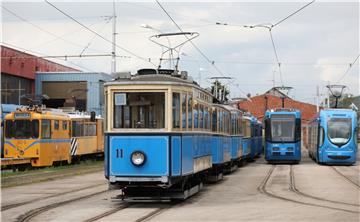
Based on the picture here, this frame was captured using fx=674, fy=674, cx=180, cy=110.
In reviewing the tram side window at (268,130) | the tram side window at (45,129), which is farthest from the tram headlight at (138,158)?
the tram side window at (268,130)

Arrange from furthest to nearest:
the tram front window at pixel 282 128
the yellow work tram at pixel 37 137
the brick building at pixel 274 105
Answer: the brick building at pixel 274 105 < the tram front window at pixel 282 128 < the yellow work tram at pixel 37 137

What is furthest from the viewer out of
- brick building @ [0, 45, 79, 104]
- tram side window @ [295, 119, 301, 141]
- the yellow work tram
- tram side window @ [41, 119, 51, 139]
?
brick building @ [0, 45, 79, 104]

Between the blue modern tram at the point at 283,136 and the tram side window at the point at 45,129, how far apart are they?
40.5 feet

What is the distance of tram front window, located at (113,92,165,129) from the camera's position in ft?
47.8

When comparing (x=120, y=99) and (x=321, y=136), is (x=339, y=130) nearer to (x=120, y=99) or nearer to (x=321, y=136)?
(x=321, y=136)

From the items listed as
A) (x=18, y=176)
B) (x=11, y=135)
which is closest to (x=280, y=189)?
(x=18, y=176)

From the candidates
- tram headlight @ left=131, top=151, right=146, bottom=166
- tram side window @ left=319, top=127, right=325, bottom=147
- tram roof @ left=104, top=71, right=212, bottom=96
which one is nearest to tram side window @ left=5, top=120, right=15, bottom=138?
tram roof @ left=104, top=71, right=212, bottom=96

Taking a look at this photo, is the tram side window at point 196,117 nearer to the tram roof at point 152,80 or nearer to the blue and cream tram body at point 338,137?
the tram roof at point 152,80

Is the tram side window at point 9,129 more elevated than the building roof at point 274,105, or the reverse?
the building roof at point 274,105

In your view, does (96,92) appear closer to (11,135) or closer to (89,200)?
(11,135)

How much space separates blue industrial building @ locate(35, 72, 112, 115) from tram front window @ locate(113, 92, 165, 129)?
141ft

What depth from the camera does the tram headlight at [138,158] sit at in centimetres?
1428

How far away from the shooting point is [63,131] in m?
32.8

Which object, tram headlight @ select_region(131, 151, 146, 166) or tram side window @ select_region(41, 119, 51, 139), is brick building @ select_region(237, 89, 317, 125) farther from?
tram headlight @ select_region(131, 151, 146, 166)
